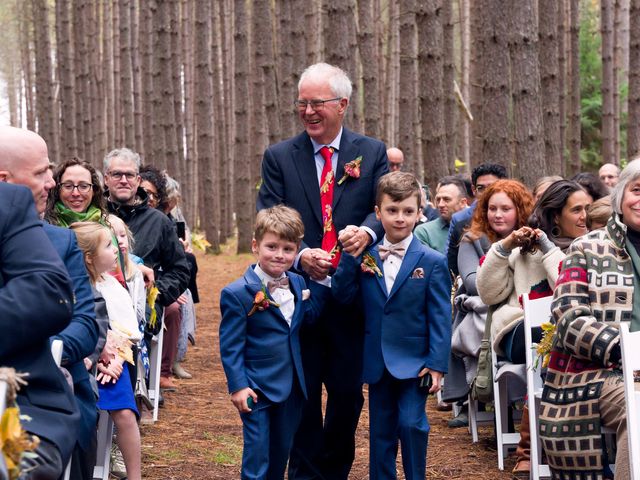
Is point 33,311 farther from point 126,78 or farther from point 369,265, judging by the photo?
→ point 126,78

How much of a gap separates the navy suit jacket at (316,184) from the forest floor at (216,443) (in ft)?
7.32

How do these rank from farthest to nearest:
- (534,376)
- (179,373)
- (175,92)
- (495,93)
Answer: (175,92)
(179,373)
(495,93)
(534,376)

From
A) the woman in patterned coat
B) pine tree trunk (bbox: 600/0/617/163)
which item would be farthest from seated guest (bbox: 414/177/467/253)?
pine tree trunk (bbox: 600/0/617/163)

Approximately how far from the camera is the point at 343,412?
251 inches

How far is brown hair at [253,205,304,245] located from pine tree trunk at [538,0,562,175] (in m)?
6.61

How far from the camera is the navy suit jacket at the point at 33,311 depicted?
11.9ft

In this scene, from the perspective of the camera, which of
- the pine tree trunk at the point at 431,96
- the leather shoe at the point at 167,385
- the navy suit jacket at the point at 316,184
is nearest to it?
the navy suit jacket at the point at 316,184

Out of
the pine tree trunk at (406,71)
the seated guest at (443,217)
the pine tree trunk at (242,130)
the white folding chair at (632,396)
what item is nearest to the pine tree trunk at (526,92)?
the seated guest at (443,217)

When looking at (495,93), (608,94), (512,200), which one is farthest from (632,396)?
(608,94)

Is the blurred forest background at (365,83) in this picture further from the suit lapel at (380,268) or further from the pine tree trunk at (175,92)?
Answer: the suit lapel at (380,268)

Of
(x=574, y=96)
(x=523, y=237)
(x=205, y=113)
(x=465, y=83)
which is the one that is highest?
(x=465, y=83)

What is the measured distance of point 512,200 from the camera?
8.12 meters

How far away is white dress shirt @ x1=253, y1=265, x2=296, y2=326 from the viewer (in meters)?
5.89

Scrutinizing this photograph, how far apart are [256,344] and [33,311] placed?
228cm
